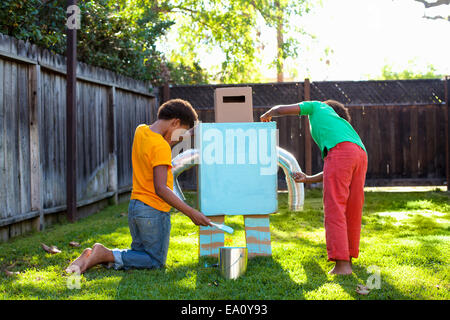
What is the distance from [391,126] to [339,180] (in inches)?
251

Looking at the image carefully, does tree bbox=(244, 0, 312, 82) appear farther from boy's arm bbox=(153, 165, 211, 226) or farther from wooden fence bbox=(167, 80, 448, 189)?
boy's arm bbox=(153, 165, 211, 226)

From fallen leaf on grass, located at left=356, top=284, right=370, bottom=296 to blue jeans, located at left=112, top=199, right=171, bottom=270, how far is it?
142cm

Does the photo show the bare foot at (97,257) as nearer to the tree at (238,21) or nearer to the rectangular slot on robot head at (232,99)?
the rectangular slot on robot head at (232,99)

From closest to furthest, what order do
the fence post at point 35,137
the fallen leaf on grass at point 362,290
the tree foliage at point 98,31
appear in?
the fallen leaf on grass at point 362,290, the fence post at point 35,137, the tree foliage at point 98,31

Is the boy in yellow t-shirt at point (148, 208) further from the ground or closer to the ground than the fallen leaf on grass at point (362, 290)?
further from the ground

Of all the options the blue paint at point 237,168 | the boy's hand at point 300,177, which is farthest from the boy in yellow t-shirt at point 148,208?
the boy's hand at point 300,177

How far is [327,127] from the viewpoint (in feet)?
12.0

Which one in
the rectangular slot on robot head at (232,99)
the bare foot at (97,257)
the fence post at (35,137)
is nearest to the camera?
the bare foot at (97,257)

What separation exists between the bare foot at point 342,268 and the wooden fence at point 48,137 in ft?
10.3

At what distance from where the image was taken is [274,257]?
158 inches

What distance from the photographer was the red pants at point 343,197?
11.5 ft

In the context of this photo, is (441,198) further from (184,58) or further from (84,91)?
(184,58)
